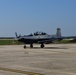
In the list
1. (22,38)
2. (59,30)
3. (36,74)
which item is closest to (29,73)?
(36,74)

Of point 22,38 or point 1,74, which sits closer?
point 1,74

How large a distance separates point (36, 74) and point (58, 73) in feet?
3.23

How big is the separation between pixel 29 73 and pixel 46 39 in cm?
3083

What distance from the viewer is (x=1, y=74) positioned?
13.1m

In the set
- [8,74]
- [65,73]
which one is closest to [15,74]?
[8,74]

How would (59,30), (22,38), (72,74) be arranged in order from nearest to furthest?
1. (72,74)
2. (22,38)
3. (59,30)

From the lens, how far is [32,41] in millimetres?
44344

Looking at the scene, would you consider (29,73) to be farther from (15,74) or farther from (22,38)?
(22,38)

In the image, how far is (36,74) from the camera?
1298cm

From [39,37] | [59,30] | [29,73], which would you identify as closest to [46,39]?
[39,37]

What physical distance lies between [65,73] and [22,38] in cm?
3040

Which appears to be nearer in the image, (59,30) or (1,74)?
(1,74)

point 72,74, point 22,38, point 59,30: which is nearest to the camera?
point 72,74

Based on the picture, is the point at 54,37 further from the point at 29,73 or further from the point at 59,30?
the point at 29,73
